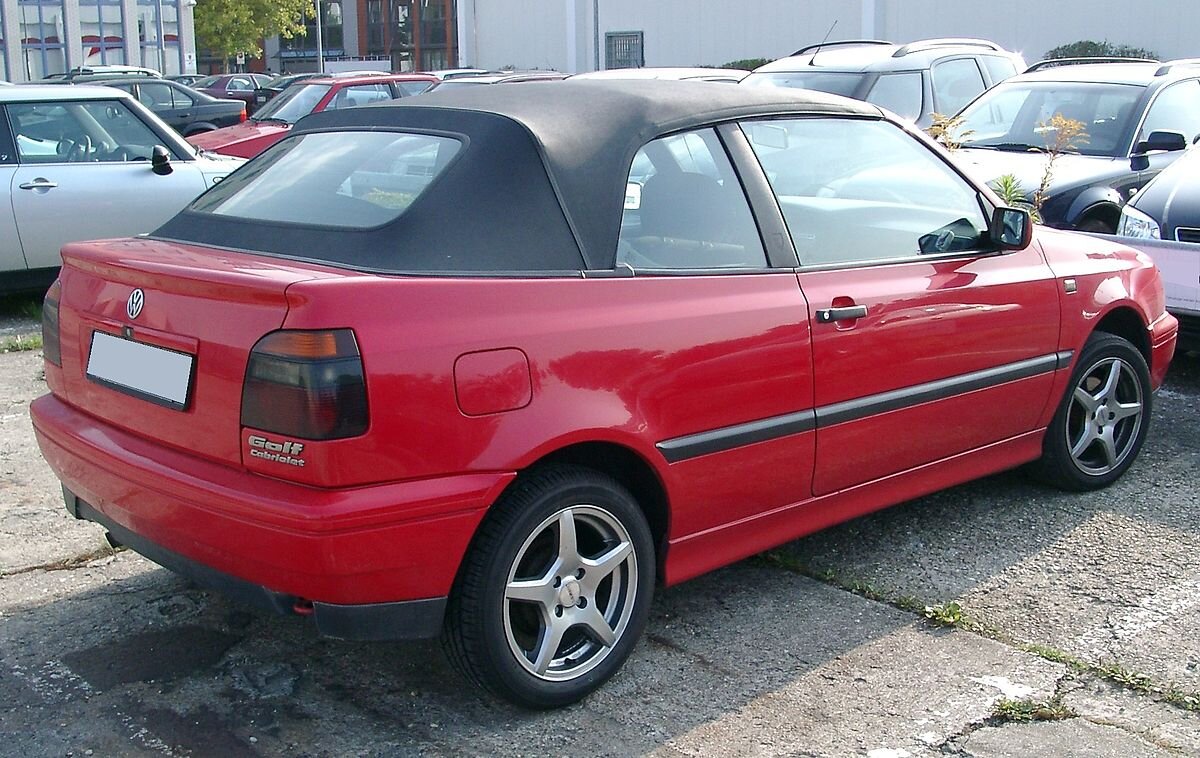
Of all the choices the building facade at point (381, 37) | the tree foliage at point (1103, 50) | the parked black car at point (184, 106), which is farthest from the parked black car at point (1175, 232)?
the building facade at point (381, 37)

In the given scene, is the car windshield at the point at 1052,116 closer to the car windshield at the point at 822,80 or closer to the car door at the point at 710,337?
the car windshield at the point at 822,80

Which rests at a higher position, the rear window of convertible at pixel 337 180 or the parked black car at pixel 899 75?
the parked black car at pixel 899 75

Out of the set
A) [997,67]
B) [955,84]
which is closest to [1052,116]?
[955,84]

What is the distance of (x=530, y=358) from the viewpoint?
125 inches

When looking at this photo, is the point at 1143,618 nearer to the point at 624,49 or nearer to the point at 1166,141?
the point at 1166,141

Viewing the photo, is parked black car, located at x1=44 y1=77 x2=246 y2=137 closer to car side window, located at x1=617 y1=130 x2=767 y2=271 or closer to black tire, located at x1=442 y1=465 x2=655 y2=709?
car side window, located at x1=617 y1=130 x2=767 y2=271

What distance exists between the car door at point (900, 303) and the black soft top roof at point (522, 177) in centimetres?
37

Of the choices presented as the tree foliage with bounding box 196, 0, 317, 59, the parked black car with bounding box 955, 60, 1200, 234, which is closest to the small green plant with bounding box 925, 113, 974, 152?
the parked black car with bounding box 955, 60, 1200, 234

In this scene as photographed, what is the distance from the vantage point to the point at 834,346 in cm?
388

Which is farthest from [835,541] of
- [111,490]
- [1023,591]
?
[111,490]

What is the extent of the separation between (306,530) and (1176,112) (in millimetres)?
8291

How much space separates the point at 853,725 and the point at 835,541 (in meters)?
1.34

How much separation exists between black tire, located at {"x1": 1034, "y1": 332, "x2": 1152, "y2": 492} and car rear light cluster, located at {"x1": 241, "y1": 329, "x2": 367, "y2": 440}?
9.90 ft

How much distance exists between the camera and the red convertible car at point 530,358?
2992 mm
